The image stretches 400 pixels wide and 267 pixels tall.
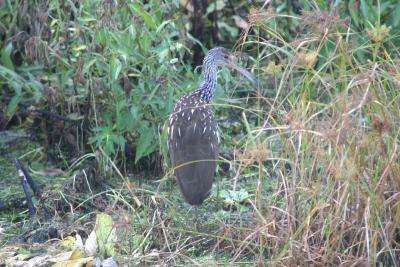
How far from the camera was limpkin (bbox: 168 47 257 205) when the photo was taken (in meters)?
5.70

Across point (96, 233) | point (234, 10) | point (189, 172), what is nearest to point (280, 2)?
point (234, 10)

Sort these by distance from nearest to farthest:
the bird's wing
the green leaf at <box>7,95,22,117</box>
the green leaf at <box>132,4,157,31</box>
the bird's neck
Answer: the bird's wing, the green leaf at <box>132,4,157,31</box>, the bird's neck, the green leaf at <box>7,95,22,117</box>

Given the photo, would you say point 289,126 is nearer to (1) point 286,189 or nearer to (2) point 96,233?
(1) point 286,189

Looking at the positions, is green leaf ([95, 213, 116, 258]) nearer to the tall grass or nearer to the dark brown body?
the dark brown body

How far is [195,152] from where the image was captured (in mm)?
5938

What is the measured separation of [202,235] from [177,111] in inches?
36.5

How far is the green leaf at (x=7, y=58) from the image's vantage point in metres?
7.21

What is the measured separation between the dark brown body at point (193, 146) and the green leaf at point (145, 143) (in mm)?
382

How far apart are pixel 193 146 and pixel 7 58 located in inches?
75.3

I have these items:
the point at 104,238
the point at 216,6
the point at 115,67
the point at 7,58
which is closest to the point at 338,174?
the point at 104,238

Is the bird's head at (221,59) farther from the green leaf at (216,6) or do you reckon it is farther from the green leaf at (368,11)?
the green leaf at (216,6)

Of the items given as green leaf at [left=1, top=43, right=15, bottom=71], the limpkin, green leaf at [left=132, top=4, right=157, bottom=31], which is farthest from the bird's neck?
green leaf at [left=1, top=43, right=15, bottom=71]

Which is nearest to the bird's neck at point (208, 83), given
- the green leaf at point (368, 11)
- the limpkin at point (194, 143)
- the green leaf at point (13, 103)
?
the limpkin at point (194, 143)

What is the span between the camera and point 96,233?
535 cm
